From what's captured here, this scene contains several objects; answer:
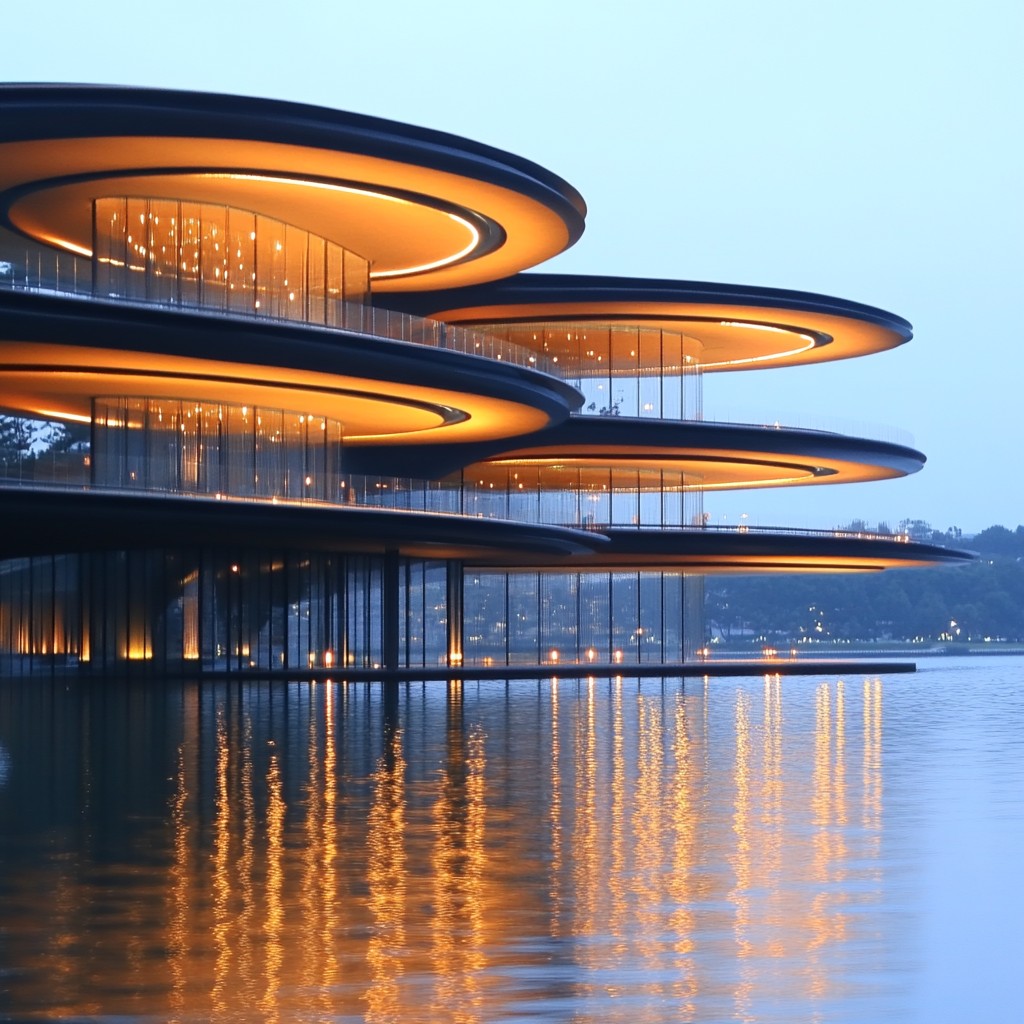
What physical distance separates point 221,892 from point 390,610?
4435 cm

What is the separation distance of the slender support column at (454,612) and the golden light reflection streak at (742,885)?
40934mm

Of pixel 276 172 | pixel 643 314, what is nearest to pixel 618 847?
pixel 276 172

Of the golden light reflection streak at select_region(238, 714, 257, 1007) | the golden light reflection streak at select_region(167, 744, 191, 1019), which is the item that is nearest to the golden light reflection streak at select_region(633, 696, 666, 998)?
the golden light reflection streak at select_region(238, 714, 257, 1007)

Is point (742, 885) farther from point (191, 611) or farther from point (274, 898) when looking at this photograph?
point (191, 611)

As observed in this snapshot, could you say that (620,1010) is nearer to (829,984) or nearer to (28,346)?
(829,984)

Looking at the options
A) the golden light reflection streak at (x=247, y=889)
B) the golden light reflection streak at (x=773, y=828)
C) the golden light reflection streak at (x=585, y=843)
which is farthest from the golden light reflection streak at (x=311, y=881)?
the golden light reflection streak at (x=773, y=828)

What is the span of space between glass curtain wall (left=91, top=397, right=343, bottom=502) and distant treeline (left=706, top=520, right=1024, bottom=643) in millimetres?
90369

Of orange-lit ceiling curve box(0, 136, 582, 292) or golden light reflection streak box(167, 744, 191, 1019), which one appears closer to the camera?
golden light reflection streak box(167, 744, 191, 1019)

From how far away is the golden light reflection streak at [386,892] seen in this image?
7.78m

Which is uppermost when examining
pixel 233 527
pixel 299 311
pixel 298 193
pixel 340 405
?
pixel 298 193

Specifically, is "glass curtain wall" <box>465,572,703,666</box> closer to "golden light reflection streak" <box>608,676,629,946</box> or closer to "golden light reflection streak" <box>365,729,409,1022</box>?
"golden light reflection streak" <box>608,676,629,946</box>

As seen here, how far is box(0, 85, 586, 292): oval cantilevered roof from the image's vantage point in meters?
39.6

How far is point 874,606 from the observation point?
14325 cm

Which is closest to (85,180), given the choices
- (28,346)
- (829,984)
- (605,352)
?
(28,346)
